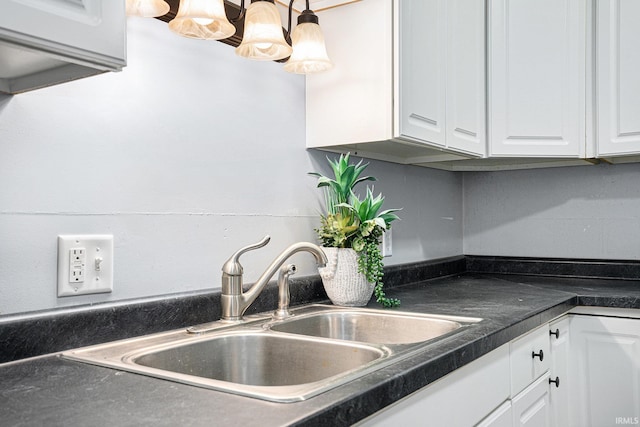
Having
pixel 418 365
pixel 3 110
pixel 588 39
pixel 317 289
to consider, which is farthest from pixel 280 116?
pixel 588 39

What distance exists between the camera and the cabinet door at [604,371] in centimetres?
181

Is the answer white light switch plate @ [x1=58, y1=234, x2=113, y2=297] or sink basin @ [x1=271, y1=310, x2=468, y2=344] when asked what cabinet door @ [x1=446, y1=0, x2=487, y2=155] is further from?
white light switch plate @ [x1=58, y1=234, x2=113, y2=297]

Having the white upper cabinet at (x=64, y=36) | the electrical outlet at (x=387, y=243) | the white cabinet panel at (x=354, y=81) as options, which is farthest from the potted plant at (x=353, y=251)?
the white upper cabinet at (x=64, y=36)

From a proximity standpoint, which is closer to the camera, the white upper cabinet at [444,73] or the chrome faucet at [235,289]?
the chrome faucet at [235,289]

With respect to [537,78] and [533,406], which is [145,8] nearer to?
[533,406]

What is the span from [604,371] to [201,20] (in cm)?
163

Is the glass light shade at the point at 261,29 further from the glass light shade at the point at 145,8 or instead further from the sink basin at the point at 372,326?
the sink basin at the point at 372,326


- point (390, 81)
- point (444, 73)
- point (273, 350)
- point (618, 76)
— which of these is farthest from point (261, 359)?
point (618, 76)

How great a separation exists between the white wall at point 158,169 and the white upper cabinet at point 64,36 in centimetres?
24

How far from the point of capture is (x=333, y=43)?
5.62 ft

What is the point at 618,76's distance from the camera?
2082 millimetres

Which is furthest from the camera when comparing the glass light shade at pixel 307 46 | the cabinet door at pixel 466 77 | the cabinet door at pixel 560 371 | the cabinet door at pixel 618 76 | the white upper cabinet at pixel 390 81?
the cabinet door at pixel 618 76

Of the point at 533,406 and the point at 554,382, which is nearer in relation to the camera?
the point at 533,406

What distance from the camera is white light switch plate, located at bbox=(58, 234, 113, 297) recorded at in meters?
1.08
